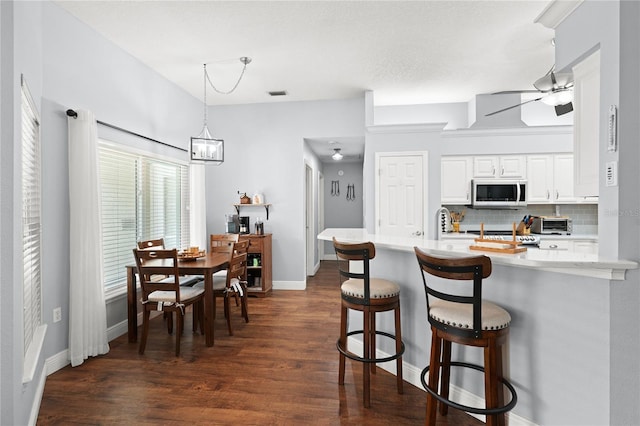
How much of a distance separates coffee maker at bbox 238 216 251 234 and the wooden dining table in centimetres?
176

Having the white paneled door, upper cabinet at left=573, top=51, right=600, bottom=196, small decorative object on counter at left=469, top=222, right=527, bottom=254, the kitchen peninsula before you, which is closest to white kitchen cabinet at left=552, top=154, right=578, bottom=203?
the white paneled door

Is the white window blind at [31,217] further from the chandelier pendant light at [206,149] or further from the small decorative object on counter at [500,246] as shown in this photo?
the small decorative object on counter at [500,246]

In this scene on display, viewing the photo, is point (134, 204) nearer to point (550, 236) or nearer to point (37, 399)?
point (37, 399)

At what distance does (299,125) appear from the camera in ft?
18.0

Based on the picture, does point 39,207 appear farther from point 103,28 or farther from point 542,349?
point 542,349

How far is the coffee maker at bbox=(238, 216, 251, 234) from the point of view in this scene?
5421 mm

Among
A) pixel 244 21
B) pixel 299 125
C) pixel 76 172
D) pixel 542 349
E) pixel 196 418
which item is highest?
pixel 244 21

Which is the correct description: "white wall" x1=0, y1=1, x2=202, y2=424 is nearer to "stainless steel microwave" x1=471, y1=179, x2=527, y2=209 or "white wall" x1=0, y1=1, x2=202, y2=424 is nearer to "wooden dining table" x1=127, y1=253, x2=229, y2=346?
"wooden dining table" x1=127, y1=253, x2=229, y2=346

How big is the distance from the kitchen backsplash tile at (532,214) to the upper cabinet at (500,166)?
2.00 feet

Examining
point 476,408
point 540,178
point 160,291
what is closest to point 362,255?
point 476,408

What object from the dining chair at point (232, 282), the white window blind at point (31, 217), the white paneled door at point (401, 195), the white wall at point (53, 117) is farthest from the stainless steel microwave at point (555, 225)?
the white window blind at point (31, 217)

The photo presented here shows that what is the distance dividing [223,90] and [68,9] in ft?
6.99

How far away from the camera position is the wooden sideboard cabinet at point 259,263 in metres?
5.16

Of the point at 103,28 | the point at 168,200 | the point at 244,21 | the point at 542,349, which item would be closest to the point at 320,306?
the point at 168,200
